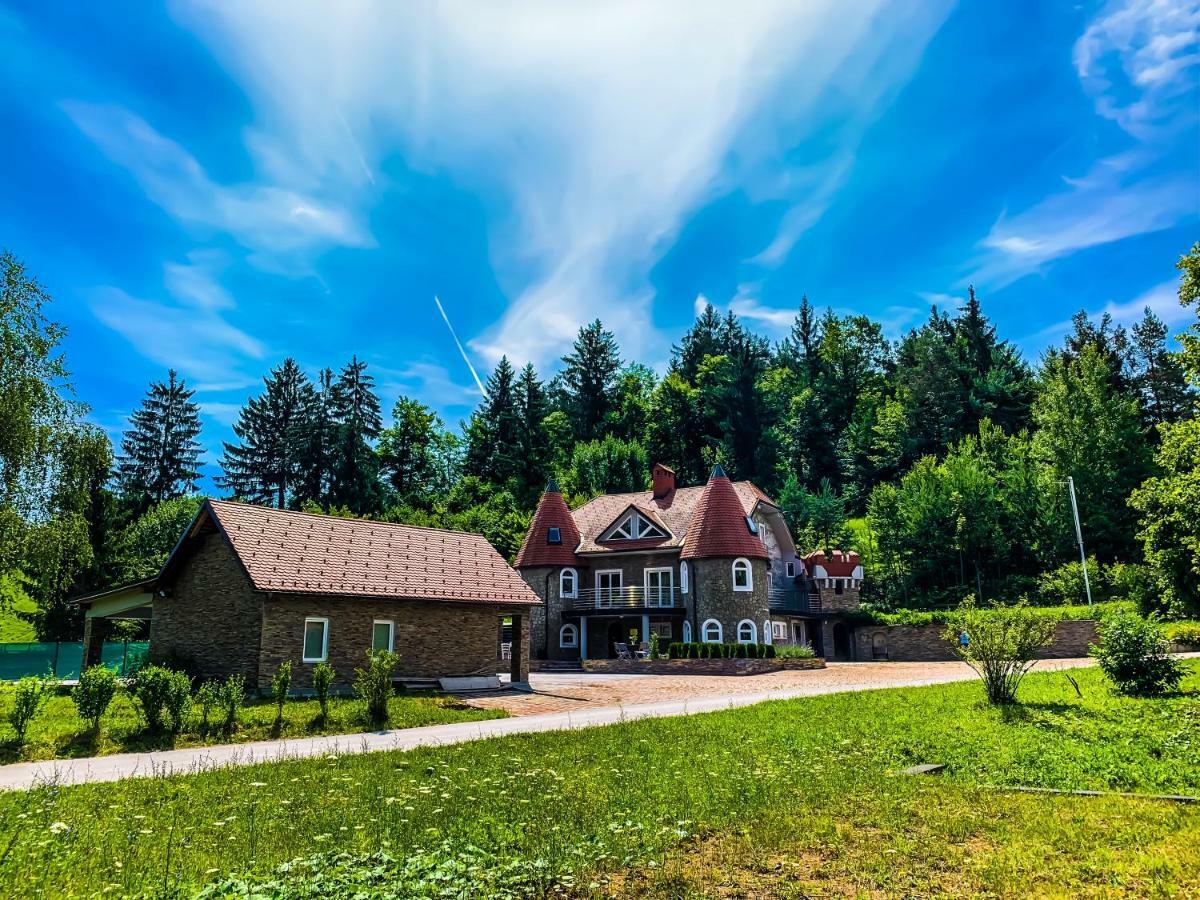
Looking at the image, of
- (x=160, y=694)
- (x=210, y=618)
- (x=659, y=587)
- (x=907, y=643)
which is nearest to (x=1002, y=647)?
(x=160, y=694)

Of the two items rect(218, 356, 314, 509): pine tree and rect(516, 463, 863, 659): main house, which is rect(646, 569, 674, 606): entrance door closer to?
rect(516, 463, 863, 659): main house

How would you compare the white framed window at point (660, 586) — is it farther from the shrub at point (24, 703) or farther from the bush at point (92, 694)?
the shrub at point (24, 703)

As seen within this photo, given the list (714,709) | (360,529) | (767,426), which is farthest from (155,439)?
(714,709)

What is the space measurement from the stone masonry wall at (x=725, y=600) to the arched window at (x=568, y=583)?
738cm

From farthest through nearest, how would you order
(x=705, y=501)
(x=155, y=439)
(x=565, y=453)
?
1. (x=565, y=453)
2. (x=155, y=439)
3. (x=705, y=501)

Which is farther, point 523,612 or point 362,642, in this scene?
point 523,612

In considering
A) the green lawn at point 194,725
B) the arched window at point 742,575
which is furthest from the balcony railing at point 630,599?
the green lawn at point 194,725

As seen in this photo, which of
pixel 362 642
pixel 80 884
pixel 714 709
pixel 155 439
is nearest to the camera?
pixel 80 884

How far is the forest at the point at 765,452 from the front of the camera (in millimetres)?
21516

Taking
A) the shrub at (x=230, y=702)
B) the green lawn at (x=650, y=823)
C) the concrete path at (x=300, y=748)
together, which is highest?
the shrub at (x=230, y=702)

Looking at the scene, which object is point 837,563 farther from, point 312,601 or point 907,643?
point 312,601

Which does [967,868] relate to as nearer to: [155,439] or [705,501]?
[705,501]

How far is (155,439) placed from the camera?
57.8m

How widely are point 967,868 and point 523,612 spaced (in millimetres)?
17850
